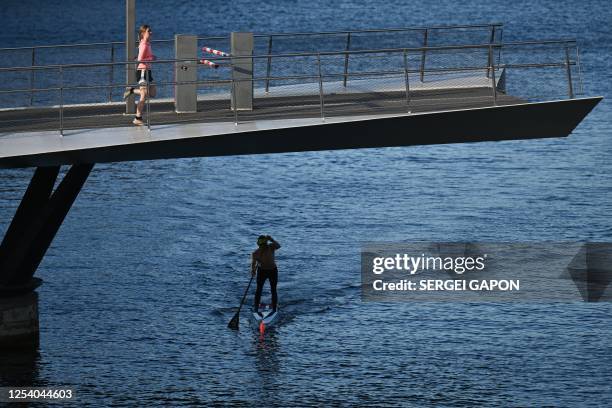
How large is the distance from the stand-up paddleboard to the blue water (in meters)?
0.36

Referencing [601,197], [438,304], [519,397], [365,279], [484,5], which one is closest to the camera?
[519,397]

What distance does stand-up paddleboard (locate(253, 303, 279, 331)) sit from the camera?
31.6 m

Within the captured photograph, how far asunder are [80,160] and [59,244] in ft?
65.4

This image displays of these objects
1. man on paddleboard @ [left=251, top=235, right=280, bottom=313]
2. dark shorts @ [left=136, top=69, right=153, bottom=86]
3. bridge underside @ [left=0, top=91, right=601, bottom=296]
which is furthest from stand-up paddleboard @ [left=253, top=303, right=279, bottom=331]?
bridge underside @ [left=0, top=91, right=601, bottom=296]

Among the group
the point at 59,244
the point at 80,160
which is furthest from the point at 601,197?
the point at 80,160

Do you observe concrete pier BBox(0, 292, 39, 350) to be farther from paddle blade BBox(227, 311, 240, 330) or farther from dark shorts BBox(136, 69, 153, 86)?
dark shorts BBox(136, 69, 153, 86)

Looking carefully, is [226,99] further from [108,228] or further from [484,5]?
[484,5]

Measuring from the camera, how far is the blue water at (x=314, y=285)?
27.7m

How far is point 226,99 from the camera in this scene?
95.0 ft

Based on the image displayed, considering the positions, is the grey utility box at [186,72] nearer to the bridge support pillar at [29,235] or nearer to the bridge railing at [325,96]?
the bridge railing at [325,96]

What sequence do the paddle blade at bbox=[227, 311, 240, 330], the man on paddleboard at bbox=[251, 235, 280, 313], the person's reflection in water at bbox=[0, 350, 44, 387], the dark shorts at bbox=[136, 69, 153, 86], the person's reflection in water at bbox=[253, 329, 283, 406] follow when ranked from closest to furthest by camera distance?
the dark shorts at bbox=[136, 69, 153, 86] < the person's reflection in water at bbox=[253, 329, 283, 406] < the person's reflection in water at bbox=[0, 350, 44, 387] < the man on paddleboard at bbox=[251, 235, 280, 313] < the paddle blade at bbox=[227, 311, 240, 330]

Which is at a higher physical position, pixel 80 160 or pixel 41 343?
pixel 80 160

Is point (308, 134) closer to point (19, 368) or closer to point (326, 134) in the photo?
point (326, 134)

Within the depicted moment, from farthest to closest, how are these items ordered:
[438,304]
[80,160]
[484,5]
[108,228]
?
[484,5]
[108,228]
[438,304]
[80,160]
